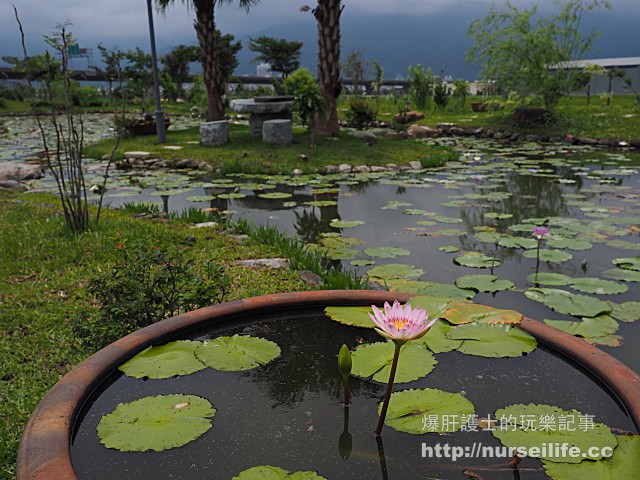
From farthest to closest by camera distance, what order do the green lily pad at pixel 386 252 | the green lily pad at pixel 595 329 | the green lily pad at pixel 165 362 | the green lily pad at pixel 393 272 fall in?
1. the green lily pad at pixel 386 252
2. the green lily pad at pixel 393 272
3. the green lily pad at pixel 595 329
4. the green lily pad at pixel 165 362

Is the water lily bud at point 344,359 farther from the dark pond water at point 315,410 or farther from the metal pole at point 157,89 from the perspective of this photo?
the metal pole at point 157,89

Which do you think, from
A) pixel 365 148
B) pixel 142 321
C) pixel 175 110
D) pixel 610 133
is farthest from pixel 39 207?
pixel 175 110

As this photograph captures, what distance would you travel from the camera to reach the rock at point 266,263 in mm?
3398

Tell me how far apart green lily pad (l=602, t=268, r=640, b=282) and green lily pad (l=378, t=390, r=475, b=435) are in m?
2.26

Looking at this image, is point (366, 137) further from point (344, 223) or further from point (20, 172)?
point (20, 172)

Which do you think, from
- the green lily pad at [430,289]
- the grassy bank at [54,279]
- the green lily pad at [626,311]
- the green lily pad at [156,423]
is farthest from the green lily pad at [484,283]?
the green lily pad at [156,423]

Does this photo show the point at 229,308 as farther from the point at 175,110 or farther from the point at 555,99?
the point at 175,110

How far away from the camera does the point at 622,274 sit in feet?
10.2

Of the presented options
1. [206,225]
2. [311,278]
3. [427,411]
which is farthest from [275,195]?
[427,411]

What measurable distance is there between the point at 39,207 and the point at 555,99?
12.1 metres

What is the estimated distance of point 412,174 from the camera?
7586 mm

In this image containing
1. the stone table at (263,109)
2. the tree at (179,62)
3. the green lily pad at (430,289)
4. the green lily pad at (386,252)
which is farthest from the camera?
the tree at (179,62)

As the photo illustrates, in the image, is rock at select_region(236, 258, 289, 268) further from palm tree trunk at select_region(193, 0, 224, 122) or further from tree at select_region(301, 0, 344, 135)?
palm tree trunk at select_region(193, 0, 224, 122)

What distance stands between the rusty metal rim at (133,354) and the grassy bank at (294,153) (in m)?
5.84
